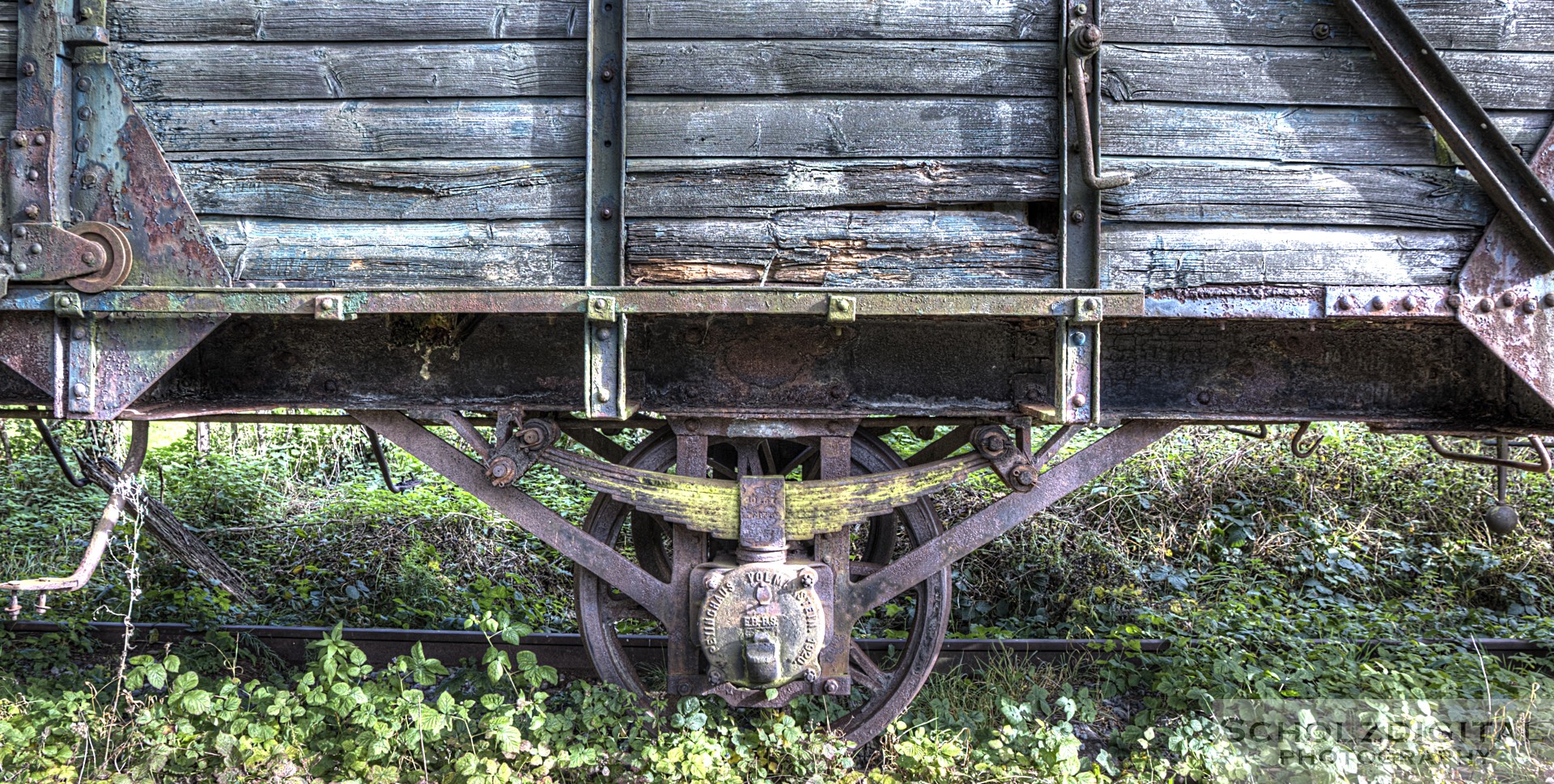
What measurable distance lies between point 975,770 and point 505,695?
6.60 feet

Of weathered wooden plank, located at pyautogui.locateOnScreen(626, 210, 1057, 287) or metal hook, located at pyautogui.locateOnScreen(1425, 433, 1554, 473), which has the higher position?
weathered wooden plank, located at pyautogui.locateOnScreen(626, 210, 1057, 287)

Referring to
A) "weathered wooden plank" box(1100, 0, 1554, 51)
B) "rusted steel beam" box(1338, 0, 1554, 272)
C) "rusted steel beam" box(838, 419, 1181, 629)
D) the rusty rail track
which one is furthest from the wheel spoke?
"rusted steel beam" box(1338, 0, 1554, 272)

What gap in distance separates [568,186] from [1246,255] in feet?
6.88

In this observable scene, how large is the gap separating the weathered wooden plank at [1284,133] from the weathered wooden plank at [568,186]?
38cm

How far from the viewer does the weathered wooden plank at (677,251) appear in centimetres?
306

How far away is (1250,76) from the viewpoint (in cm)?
304

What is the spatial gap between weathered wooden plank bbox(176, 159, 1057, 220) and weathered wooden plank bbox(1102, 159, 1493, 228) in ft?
1.16

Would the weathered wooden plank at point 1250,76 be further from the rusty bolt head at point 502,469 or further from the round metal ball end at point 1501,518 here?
the rusty bolt head at point 502,469

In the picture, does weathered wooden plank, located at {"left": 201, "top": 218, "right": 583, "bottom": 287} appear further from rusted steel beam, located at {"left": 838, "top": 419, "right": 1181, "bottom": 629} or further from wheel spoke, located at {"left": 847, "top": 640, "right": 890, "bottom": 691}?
wheel spoke, located at {"left": 847, "top": 640, "right": 890, "bottom": 691}

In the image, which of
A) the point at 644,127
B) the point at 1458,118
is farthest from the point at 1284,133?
the point at 644,127

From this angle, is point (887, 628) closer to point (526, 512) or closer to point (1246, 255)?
point (526, 512)

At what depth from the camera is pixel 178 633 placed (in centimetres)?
480

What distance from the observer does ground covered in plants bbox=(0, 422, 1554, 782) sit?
11.3ft

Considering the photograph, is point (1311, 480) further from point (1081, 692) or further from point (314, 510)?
point (314, 510)
